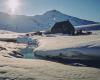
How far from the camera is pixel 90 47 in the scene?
14.7m

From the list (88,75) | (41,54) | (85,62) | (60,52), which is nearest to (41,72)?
(88,75)

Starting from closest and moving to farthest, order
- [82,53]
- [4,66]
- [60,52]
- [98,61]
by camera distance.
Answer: [4,66] → [98,61] → [82,53] → [60,52]

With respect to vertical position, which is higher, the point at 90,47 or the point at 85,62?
the point at 90,47

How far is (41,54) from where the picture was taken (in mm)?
18219

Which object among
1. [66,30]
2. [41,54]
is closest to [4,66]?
[41,54]

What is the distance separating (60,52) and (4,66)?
602 cm

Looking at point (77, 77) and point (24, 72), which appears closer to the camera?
point (77, 77)

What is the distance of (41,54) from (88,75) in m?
8.95

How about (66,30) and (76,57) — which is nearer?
(76,57)

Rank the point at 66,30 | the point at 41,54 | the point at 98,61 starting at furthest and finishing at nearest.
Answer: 1. the point at 66,30
2. the point at 41,54
3. the point at 98,61

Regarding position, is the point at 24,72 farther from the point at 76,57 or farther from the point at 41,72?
the point at 76,57

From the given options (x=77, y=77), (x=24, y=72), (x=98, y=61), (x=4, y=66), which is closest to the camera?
(x=77, y=77)

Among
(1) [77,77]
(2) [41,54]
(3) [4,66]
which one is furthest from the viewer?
(2) [41,54]

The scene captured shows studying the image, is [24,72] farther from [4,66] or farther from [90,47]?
[90,47]
